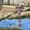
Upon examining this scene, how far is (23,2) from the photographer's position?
1.34ft

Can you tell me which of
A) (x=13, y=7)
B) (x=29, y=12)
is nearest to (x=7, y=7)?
(x=13, y=7)

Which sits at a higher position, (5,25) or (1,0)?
(1,0)

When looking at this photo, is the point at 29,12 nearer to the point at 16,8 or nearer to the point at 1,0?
the point at 16,8

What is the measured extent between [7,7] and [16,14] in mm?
71

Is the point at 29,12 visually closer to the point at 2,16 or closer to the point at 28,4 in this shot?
the point at 28,4

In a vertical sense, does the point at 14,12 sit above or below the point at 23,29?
above

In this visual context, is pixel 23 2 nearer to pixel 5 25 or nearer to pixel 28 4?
pixel 28 4

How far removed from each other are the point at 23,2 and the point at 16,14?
0.09 metres

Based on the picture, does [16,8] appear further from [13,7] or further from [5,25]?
[5,25]

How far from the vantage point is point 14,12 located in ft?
1.34

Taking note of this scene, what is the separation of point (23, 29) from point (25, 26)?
0.07 ft

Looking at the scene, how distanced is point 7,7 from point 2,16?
0.06 meters

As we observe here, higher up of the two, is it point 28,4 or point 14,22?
point 28,4

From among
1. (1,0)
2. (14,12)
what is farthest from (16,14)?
(1,0)
